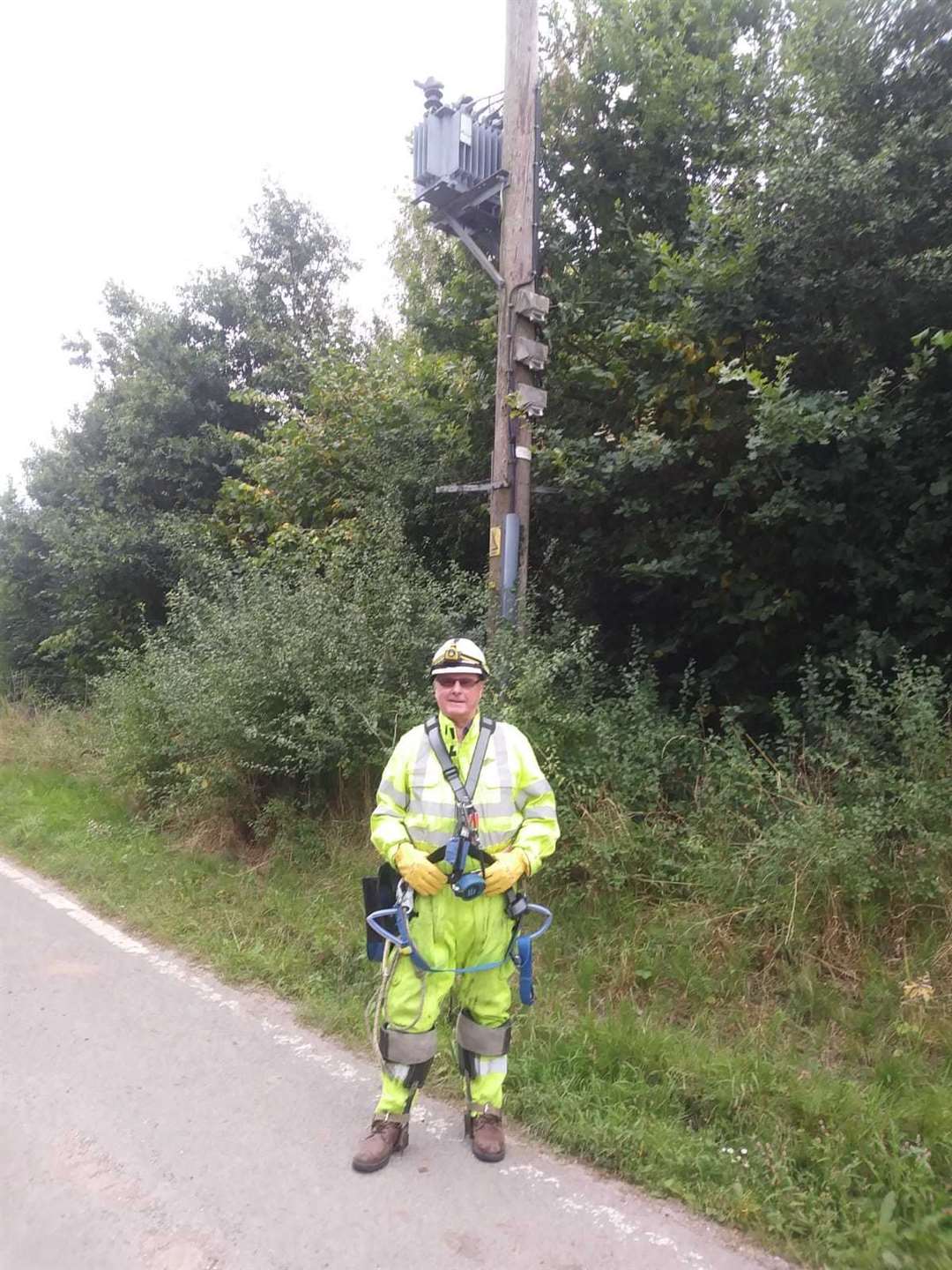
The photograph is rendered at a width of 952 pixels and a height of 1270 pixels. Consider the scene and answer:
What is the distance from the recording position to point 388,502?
8.39m

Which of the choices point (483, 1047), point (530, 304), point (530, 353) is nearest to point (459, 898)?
point (483, 1047)

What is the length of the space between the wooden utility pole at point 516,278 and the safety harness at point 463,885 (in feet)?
10.3

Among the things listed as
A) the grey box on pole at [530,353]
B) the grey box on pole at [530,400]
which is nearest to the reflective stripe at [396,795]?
the grey box on pole at [530,400]

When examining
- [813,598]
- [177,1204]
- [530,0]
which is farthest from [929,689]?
[530,0]

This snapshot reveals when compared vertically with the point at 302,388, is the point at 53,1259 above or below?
below

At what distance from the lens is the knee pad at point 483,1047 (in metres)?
3.30

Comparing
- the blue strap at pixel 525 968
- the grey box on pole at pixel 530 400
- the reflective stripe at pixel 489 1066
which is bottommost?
the reflective stripe at pixel 489 1066

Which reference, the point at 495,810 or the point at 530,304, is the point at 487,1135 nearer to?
the point at 495,810

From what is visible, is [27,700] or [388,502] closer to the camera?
[388,502]

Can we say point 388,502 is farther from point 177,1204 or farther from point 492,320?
point 177,1204

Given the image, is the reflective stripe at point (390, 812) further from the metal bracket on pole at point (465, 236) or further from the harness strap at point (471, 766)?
the metal bracket on pole at point (465, 236)

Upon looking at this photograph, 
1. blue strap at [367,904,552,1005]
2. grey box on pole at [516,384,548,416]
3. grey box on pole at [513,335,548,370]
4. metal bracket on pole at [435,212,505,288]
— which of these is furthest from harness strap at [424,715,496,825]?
metal bracket on pole at [435,212,505,288]

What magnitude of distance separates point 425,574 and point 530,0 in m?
3.98

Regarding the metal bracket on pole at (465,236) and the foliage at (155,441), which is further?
the foliage at (155,441)
